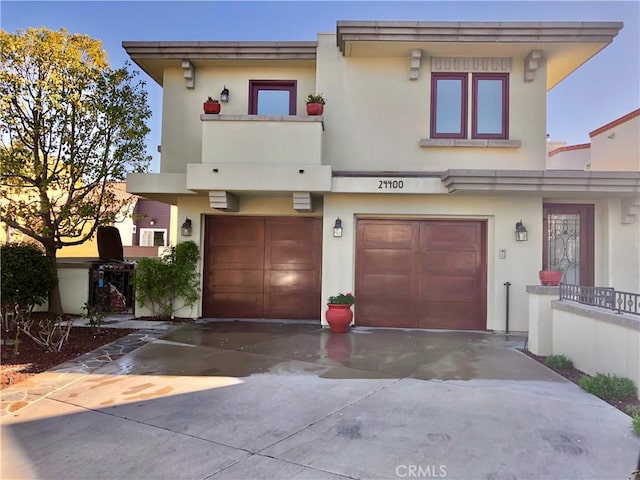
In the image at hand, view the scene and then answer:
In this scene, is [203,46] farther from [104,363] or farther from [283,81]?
[104,363]

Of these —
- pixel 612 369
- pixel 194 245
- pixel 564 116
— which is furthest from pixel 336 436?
pixel 564 116

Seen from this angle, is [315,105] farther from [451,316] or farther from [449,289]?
[451,316]

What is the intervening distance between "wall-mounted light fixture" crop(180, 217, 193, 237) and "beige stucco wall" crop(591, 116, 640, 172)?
10669 millimetres

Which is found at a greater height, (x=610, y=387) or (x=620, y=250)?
(x=620, y=250)

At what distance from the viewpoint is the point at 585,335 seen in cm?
580

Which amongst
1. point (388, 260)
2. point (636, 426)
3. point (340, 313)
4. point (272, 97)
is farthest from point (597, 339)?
point (272, 97)

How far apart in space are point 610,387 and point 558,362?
1280mm

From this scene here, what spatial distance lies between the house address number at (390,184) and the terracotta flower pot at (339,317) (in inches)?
101

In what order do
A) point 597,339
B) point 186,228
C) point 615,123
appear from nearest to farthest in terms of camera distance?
point 597,339 < point 186,228 < point 615,123

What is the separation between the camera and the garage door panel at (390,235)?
9609 mm

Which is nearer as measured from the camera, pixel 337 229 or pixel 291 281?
pixel 337 229

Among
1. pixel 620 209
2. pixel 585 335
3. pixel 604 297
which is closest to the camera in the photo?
pixel 604 297

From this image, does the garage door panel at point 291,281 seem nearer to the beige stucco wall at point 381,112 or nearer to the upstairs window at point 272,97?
the beige stucco wall at point 381,112

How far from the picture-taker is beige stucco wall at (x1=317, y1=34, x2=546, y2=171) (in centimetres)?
960
